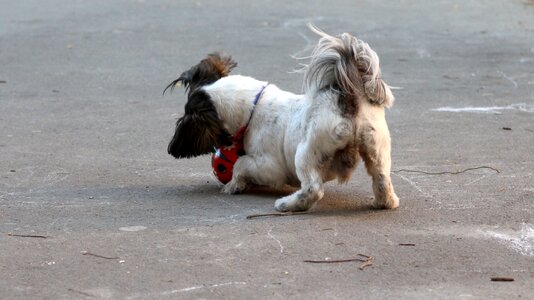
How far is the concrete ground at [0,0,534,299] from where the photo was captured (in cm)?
543

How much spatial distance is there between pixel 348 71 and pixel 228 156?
1.42 m

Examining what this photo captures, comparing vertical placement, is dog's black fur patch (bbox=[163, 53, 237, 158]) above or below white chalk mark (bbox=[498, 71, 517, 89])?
above

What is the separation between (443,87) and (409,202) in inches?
185

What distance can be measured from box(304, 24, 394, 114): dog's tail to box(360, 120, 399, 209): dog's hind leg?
175 mm

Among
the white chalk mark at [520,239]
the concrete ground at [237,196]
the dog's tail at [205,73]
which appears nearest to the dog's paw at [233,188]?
the concrete ground at [237,196]

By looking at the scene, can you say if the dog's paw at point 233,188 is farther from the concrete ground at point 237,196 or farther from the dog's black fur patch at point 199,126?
the dog's black fur patch at point 199,126

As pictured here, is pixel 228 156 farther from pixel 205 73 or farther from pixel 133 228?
pixel 133 228

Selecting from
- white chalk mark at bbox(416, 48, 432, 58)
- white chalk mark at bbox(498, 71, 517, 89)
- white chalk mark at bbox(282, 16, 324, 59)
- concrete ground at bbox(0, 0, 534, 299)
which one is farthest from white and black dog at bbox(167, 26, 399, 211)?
white chalk mark at bbox(282, 16, 324, 59)

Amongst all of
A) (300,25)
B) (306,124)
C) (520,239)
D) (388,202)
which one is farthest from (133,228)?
(300,25)

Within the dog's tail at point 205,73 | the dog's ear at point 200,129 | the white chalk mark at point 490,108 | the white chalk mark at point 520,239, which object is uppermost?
the dog's tail at point 205,73

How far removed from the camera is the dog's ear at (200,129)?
7273 mm

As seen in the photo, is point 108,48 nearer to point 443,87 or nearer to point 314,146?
point 443,87

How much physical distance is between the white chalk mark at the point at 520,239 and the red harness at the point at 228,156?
2.03m

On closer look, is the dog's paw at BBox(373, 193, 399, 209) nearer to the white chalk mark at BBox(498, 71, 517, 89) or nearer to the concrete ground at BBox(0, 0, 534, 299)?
the concrete ground at BBox(0, 0, 534, 299)
